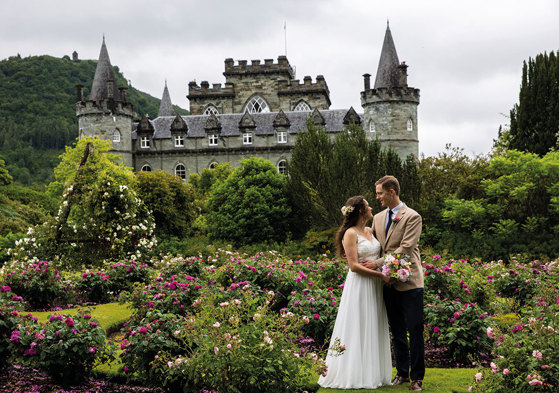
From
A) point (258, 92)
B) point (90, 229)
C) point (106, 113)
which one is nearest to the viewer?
point (90, 229)

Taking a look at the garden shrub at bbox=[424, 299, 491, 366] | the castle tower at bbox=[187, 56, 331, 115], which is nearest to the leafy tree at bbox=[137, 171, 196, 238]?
the garden shrub at bbox=[424, 299, 491, 366]

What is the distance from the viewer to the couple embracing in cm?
612

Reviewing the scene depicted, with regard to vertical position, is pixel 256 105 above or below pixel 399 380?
above

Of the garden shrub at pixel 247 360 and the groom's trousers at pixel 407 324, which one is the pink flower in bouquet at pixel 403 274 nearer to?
the groom's trousers at pixel 407 324

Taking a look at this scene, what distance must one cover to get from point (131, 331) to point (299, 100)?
168 feet

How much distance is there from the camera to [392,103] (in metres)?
45.1

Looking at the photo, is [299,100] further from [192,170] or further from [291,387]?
[291,387]

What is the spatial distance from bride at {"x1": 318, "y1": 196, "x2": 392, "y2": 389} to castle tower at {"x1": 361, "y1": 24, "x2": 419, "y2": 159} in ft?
129

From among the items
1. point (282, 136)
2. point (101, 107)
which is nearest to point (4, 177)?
point (101, 107)

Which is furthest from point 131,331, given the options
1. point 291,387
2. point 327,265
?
point 327,265

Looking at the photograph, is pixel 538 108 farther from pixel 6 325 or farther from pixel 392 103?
pixel 6 325

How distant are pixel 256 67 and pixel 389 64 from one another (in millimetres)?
17471

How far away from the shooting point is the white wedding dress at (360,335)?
245 inches

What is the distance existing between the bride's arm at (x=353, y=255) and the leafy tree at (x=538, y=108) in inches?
1036
